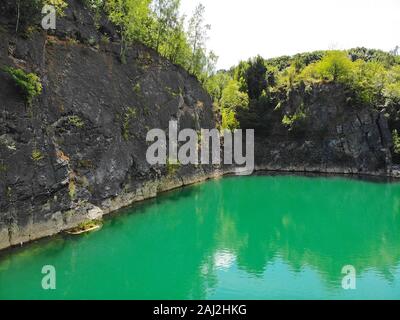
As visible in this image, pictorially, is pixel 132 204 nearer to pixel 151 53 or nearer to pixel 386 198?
pixel 151 53

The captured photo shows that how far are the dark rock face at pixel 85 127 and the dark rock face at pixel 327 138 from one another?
0.24 m

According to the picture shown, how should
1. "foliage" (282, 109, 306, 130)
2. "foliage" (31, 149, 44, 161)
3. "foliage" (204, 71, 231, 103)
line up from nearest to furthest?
"foliage" (31, 149, 44, 161), "foliage" (282, 109, 306, 130), "foliage" (204, 71, 231, 103)

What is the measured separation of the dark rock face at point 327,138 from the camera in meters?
51.5

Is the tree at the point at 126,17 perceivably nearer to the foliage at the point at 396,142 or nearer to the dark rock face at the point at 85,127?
the dark rock face at the point at 85,127

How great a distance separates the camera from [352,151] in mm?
51938

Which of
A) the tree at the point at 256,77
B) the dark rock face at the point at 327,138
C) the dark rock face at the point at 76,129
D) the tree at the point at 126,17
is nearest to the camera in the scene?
the dark rock face at the point at 76,129

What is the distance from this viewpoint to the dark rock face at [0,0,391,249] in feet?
70.1

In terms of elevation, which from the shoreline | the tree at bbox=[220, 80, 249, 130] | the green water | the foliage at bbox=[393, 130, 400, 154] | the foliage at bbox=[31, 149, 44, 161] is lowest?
the green water

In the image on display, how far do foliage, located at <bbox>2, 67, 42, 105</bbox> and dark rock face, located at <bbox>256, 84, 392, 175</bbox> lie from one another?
37959mm

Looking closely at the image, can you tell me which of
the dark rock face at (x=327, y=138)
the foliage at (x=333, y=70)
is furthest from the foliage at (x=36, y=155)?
the foliage at (x=333, y=70)

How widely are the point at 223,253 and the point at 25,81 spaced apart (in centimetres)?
1490

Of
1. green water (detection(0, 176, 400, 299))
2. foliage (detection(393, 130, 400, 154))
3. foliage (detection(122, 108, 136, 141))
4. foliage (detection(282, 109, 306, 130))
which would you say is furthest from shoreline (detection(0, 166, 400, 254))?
foliage (detection(282, 109, 306, 130))

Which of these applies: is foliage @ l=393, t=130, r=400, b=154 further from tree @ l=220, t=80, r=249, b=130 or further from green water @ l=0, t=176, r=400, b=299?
tree @ l=220, t=80, r=249, b=130

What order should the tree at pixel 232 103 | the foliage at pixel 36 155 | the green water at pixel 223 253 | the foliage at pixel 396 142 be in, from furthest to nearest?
1. the tree at pixel 232 103
2. the foliage at pixel 396 142
3. the foliage at pixel 36 155
4. the green water at pixel 223 253
